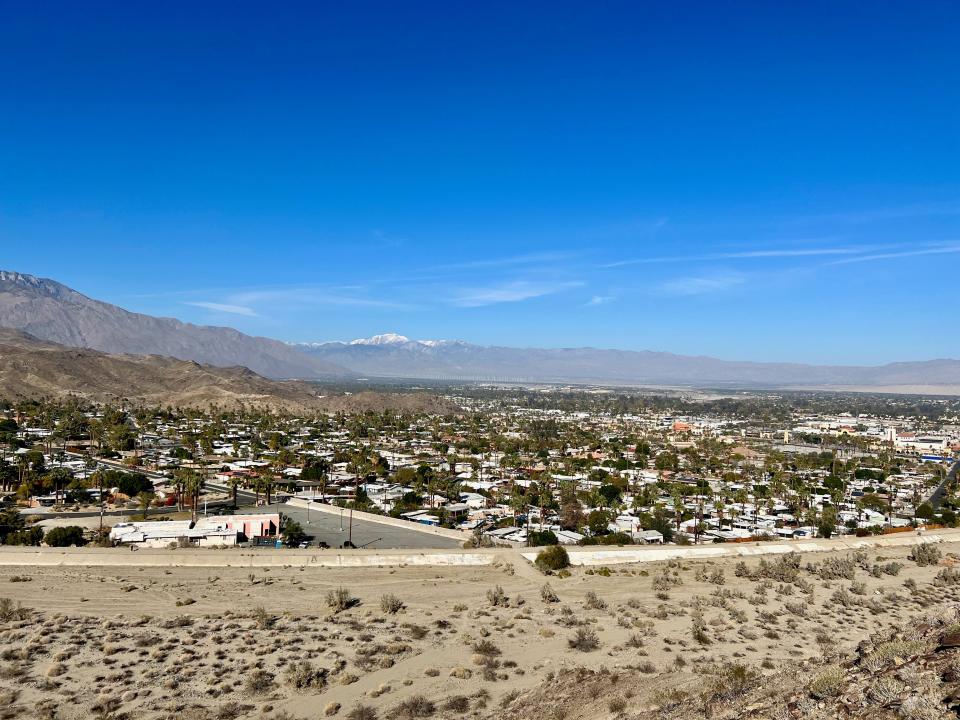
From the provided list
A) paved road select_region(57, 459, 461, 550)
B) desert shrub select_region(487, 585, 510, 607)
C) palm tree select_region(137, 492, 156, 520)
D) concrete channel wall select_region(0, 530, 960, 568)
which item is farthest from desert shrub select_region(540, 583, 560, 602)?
palm tree select_region(137, 492, 156, 520)

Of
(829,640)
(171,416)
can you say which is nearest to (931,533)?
(829,640)

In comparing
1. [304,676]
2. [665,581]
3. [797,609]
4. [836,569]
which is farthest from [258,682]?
[836,569]

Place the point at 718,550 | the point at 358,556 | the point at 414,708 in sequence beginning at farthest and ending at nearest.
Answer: the point at 718,550
the point at 358,556
the point at 414,708

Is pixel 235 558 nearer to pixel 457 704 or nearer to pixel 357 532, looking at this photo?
pixel 357 532

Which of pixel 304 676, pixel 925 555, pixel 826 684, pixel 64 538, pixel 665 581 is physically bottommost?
pixel 64 538

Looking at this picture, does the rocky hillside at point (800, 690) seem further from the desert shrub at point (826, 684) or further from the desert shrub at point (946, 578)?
the desert shrub at point (946, 578)

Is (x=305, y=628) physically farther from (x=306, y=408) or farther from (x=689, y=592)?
(x=306, y=408)

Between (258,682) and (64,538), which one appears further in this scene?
(64,538)
